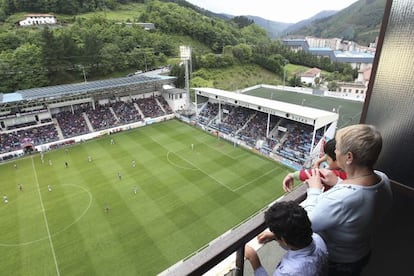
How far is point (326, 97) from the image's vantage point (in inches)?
1250

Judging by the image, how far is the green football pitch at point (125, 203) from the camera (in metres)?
12.0

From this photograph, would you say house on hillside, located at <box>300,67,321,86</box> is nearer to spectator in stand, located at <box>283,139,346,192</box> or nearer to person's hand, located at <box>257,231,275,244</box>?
spectator in stand, located at <box>283,139,346,192</box>

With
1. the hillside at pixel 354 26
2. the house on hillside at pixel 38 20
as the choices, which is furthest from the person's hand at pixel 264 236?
the house on hillside at pixel 38 20

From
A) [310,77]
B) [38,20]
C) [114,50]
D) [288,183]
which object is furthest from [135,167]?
[38,20]

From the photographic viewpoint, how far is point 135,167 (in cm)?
2017

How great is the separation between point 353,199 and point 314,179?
391 mm

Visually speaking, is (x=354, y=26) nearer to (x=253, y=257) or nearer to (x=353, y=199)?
(x=353, y=199)

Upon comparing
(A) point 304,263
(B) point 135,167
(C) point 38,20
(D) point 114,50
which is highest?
(C) point 38,20

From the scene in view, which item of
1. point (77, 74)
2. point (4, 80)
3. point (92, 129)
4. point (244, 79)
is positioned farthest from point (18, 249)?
point (244, 79)

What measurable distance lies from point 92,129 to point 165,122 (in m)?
8.03

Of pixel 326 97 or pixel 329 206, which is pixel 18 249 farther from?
pixel 326 97

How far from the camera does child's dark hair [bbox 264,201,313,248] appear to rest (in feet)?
4.31

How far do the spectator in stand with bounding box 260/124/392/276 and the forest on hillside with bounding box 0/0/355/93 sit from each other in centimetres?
3770

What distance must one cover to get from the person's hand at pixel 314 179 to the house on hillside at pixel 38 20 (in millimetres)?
65104
